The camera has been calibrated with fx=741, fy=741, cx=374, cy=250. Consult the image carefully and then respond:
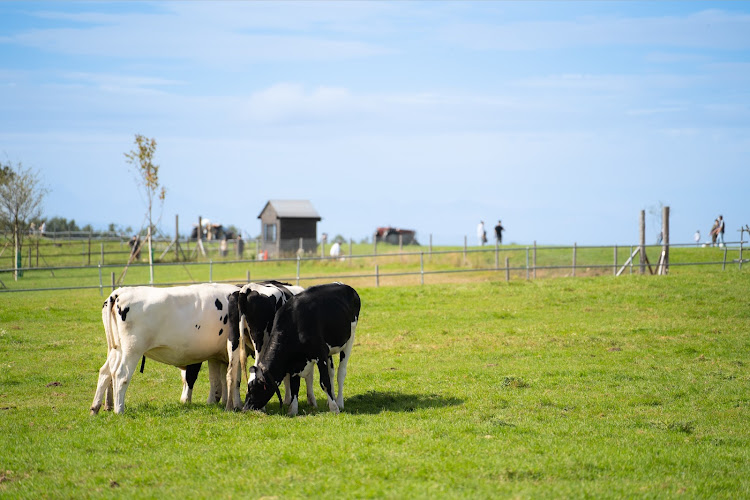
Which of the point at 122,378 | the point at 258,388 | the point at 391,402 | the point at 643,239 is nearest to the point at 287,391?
the point at 258,388

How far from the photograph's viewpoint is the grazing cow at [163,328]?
32.4 ft

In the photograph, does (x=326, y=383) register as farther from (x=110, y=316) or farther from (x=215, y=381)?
(x=110, y=316)

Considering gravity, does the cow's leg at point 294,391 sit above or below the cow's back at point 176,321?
below

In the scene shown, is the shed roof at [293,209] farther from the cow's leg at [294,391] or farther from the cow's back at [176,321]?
the cow's leg at [294,391]

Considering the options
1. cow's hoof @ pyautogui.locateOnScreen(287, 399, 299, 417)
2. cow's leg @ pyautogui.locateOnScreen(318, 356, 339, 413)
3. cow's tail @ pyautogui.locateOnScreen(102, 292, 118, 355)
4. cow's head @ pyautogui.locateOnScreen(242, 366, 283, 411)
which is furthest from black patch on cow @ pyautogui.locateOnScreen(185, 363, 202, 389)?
cow's leg @ pyautogui.locateOnScreen(318, 356, 339, 413)

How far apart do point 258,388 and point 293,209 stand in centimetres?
4252

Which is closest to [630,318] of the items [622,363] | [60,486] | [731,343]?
[731,343]

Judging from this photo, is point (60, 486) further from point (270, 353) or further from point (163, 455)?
point (270, 353)

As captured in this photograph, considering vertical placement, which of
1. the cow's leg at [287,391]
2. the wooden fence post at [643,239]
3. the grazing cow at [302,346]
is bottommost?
the cow's leg at [287,391]

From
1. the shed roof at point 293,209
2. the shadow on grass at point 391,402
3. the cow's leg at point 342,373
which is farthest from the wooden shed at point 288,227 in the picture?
the cow's leg at point 342,373

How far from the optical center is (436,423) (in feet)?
29.6

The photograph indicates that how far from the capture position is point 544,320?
63.8ft

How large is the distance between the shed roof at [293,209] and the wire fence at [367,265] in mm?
3281

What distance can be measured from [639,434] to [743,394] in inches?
132
